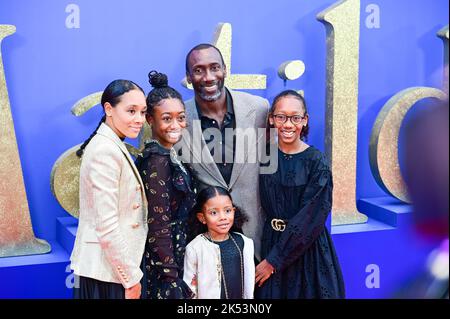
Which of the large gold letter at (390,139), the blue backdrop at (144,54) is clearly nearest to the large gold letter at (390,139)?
the large gold letter at (390,139)

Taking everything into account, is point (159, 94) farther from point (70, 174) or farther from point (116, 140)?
point (70, 174)

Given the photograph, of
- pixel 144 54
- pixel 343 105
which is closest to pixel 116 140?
pixel 144 54

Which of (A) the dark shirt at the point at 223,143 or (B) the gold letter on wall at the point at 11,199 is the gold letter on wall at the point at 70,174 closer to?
(B) the gold letter on wall at the point at 11,199

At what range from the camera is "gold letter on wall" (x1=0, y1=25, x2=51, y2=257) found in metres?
2.96

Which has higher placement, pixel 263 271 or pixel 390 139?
pixel 390 139

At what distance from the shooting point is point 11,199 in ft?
9.80

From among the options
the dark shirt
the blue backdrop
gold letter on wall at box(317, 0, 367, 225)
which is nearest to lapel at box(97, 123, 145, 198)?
the dark shirt

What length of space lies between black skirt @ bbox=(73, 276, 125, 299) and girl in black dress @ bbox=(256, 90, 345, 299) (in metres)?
0.67

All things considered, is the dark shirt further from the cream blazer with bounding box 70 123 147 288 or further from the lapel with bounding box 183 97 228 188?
the cream blazer with bounding box 70 123 147 288

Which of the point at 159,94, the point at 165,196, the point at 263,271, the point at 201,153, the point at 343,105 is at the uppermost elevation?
the point at 159,94

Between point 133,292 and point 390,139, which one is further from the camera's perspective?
point 390,139

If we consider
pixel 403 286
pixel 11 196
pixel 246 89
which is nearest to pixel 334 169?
pixel 246 89

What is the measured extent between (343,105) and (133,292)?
6.52 ft
